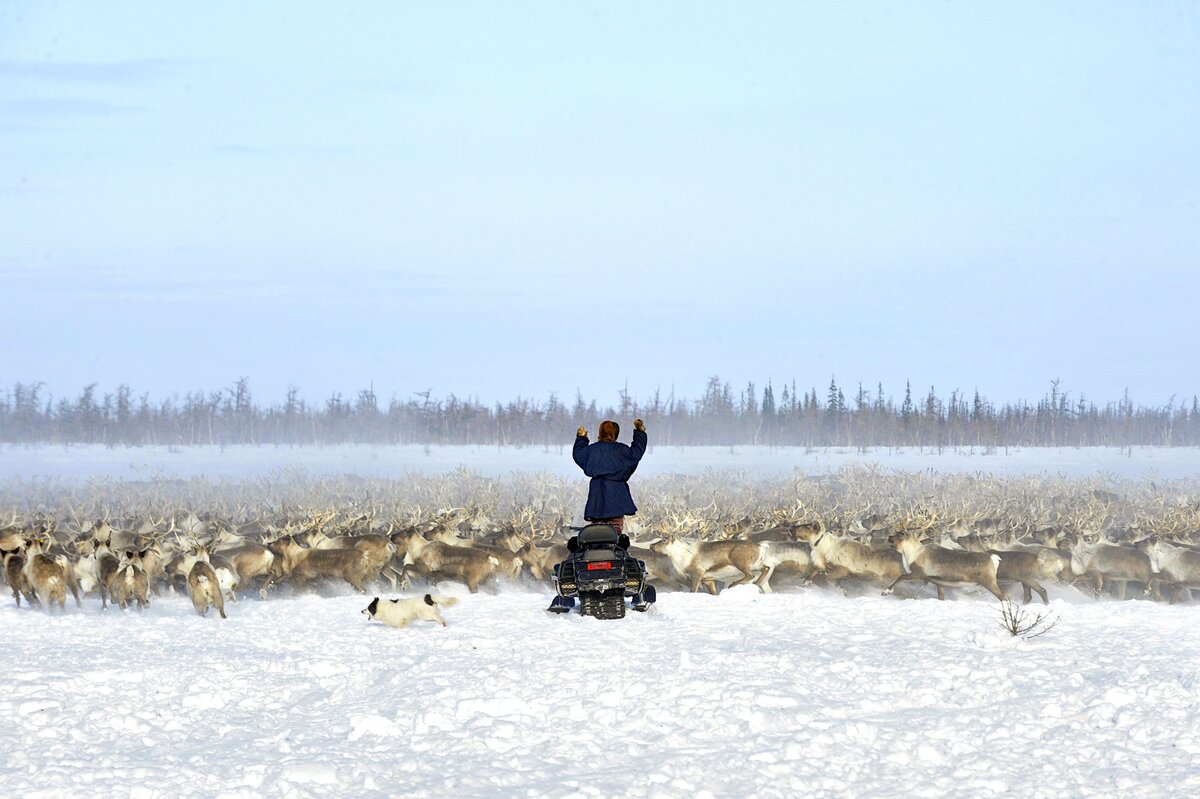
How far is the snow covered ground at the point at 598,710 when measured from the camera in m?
6.38

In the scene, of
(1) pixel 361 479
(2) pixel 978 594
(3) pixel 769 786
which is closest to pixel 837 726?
(3) pixel 769 786

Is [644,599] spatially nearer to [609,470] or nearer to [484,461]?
[609,470]

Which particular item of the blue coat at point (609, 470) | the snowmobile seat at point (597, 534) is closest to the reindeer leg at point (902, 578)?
the blue coat at point (609, 470)

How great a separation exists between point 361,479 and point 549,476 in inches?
272

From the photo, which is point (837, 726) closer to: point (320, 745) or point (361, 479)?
point (320, 745)

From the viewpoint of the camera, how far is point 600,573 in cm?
1164

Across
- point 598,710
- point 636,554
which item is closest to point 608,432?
point 636,554

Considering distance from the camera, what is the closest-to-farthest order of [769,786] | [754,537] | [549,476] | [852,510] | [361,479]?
[769,786], [754,537], [852,510], [549,476], [361,479]

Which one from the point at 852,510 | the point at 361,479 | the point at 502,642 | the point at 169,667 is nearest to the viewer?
the point at 169,667

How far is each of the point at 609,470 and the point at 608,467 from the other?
0.03 meters

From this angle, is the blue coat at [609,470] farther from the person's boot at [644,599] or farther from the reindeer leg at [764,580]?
the reindeer leg at [764,580]

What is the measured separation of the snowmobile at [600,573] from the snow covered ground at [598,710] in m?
0.46

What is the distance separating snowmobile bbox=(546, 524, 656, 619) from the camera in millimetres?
11641

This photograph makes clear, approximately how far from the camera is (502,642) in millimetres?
10227
